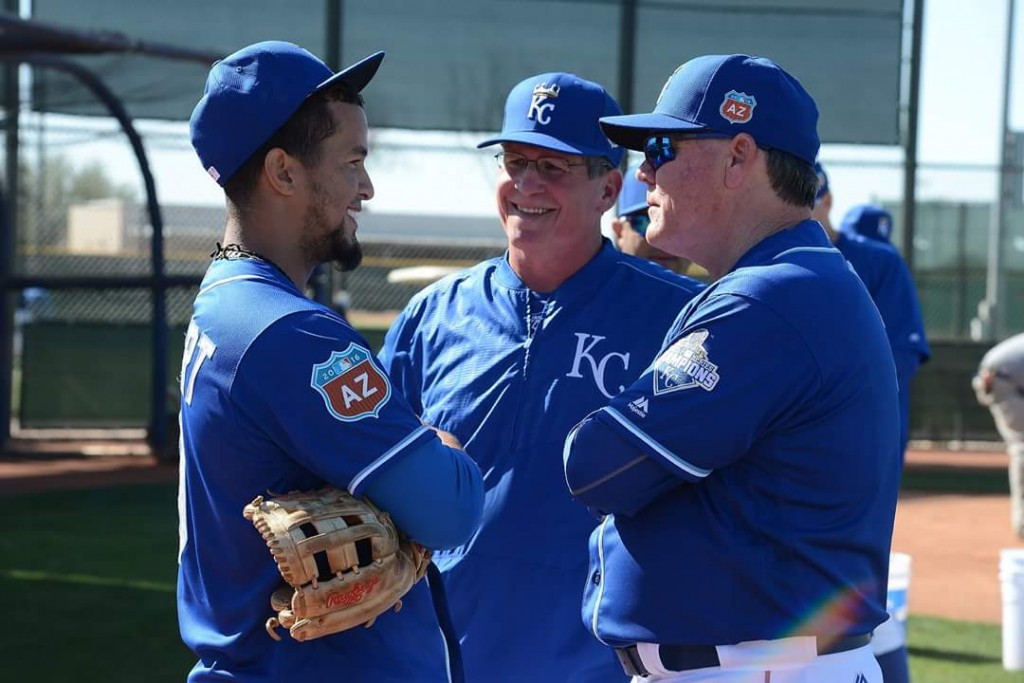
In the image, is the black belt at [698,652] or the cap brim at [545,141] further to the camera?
the cap brim at [545,141]

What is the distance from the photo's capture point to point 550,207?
10.6 ft

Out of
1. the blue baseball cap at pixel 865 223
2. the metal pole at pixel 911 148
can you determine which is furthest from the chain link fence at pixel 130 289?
the blue baseball cap at pixel 865 223

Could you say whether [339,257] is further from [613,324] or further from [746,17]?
[746,17]

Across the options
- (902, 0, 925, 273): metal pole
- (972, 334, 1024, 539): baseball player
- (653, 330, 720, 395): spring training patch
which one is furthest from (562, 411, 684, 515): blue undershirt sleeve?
(902, 0, 925, 273): metal pole

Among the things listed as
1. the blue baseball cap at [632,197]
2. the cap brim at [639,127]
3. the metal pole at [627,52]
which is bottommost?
the blue baseball cap at [632,197]

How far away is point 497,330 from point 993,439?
1313cm

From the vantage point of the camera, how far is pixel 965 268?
1658 centimetres

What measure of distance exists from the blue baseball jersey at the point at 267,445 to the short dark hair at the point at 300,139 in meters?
0.16

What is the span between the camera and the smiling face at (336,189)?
2.26 metres

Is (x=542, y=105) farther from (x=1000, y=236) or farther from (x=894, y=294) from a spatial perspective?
(x=1000, y=236)

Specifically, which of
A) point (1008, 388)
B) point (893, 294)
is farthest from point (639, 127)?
point (1008, 388)

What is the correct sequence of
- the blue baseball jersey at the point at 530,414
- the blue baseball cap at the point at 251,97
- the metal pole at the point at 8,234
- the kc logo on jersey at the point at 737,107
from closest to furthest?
1. the blue baseball cap at the point at 251,97
2. the kc logo on jersey at the point at 737,107
3. the blue baseball jersey at the point at 530,414
4. the metal pole at the point at 8,234

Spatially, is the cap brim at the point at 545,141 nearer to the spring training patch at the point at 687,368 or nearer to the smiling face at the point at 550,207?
the smiling face at the point at 550,207

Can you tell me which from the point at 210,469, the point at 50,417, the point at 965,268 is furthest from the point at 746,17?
the point at 210,469
